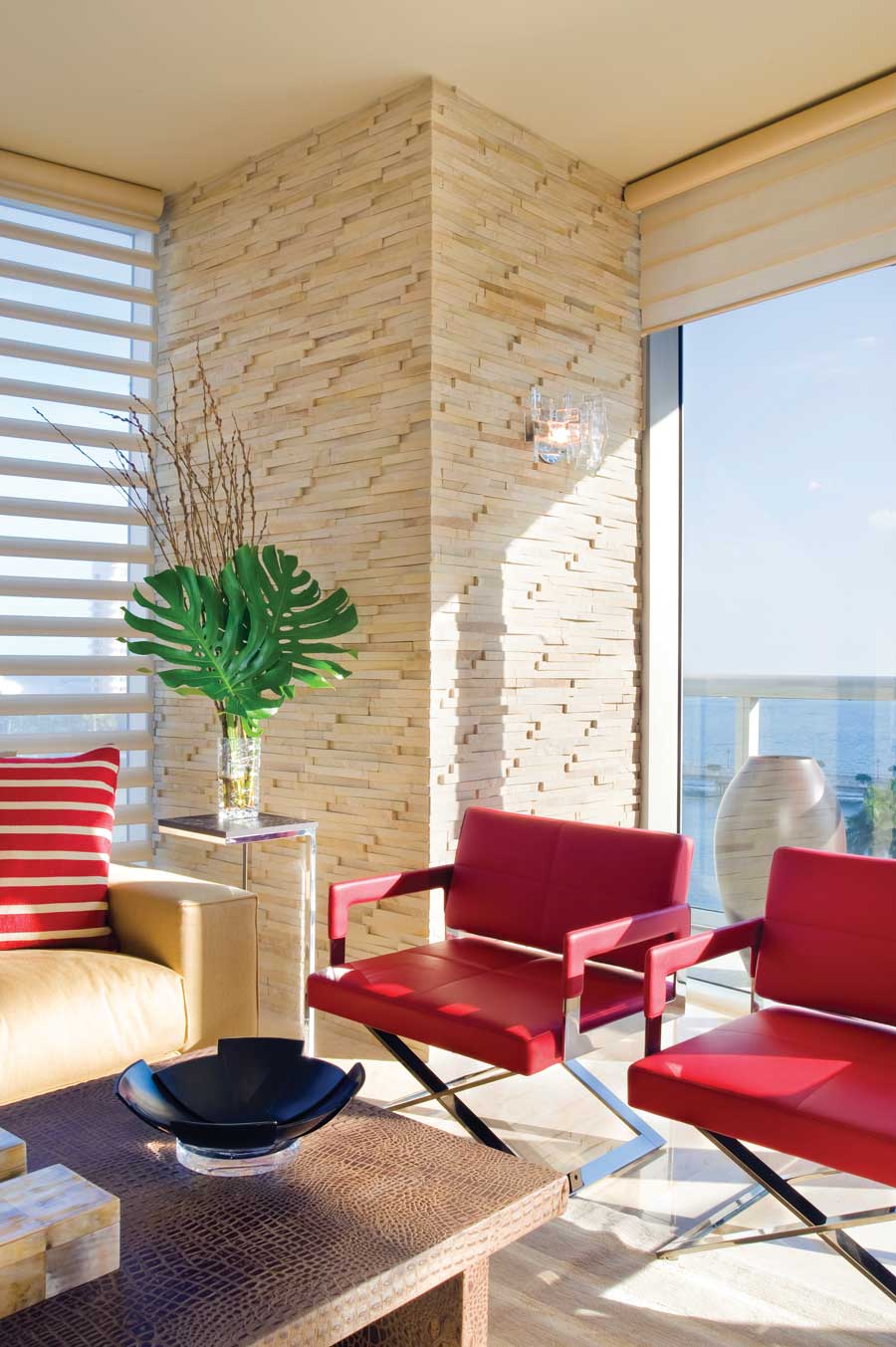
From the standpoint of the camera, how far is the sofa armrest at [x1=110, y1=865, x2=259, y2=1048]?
286 cm

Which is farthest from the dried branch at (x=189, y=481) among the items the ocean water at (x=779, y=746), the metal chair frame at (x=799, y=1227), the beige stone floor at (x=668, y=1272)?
the metal chair frame at (x=799, y=1227)

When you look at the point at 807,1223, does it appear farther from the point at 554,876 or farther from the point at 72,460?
the point at 72,460

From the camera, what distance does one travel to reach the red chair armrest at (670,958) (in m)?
2.25

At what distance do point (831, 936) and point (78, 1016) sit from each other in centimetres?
176

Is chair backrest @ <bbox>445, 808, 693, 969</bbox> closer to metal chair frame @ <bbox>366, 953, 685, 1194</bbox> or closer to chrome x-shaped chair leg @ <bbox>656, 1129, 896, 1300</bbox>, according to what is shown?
metal chair frame @ <bbox>366, 953, 685, 1194</bbox>

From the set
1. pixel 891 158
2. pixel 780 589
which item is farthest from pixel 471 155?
pixel 780 589

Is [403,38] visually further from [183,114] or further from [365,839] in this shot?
[365,839]

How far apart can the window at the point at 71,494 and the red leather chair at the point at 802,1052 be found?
263 cm

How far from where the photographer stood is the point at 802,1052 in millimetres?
2240

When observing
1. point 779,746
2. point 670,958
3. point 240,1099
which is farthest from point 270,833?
point 779,746

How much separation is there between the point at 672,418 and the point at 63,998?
3.13 m

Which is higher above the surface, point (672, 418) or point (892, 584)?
point (672, 418)

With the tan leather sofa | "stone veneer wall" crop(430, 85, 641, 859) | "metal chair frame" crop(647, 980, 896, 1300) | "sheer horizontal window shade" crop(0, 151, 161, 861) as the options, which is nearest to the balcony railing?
"stone veneer wall" crop(430, 85, 641, 859)

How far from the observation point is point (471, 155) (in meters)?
3.67
